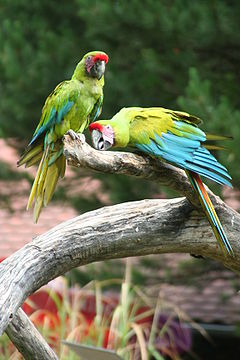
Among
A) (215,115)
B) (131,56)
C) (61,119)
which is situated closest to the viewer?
(61,119)

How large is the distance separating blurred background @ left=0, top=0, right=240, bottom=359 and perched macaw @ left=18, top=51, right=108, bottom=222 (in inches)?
42.9

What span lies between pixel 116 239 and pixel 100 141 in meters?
0.31

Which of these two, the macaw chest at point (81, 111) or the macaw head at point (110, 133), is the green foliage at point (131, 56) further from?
Result: the macaw head at point (110, 133)

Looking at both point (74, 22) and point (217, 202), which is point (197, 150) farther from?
point (74, 22)

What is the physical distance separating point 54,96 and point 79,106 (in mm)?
103

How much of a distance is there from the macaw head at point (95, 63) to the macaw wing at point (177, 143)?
35cm

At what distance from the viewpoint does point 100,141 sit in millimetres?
1955

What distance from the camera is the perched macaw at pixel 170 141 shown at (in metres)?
1.98

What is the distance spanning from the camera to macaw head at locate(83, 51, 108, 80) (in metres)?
2.38

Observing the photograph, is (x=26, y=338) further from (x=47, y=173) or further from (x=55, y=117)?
(x=55, y=117)

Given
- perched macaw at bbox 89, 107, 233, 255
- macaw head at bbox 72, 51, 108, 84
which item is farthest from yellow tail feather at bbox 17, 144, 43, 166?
perched macaw at bbox 89, 107, 233, 255

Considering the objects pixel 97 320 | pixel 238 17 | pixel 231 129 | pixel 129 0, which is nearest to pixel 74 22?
pixel 129 0

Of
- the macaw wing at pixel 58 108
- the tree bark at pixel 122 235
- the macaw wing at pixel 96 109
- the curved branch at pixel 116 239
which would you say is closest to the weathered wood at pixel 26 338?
the tree bark at pixel 122 235

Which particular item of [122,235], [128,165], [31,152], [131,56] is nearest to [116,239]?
[122,235]
